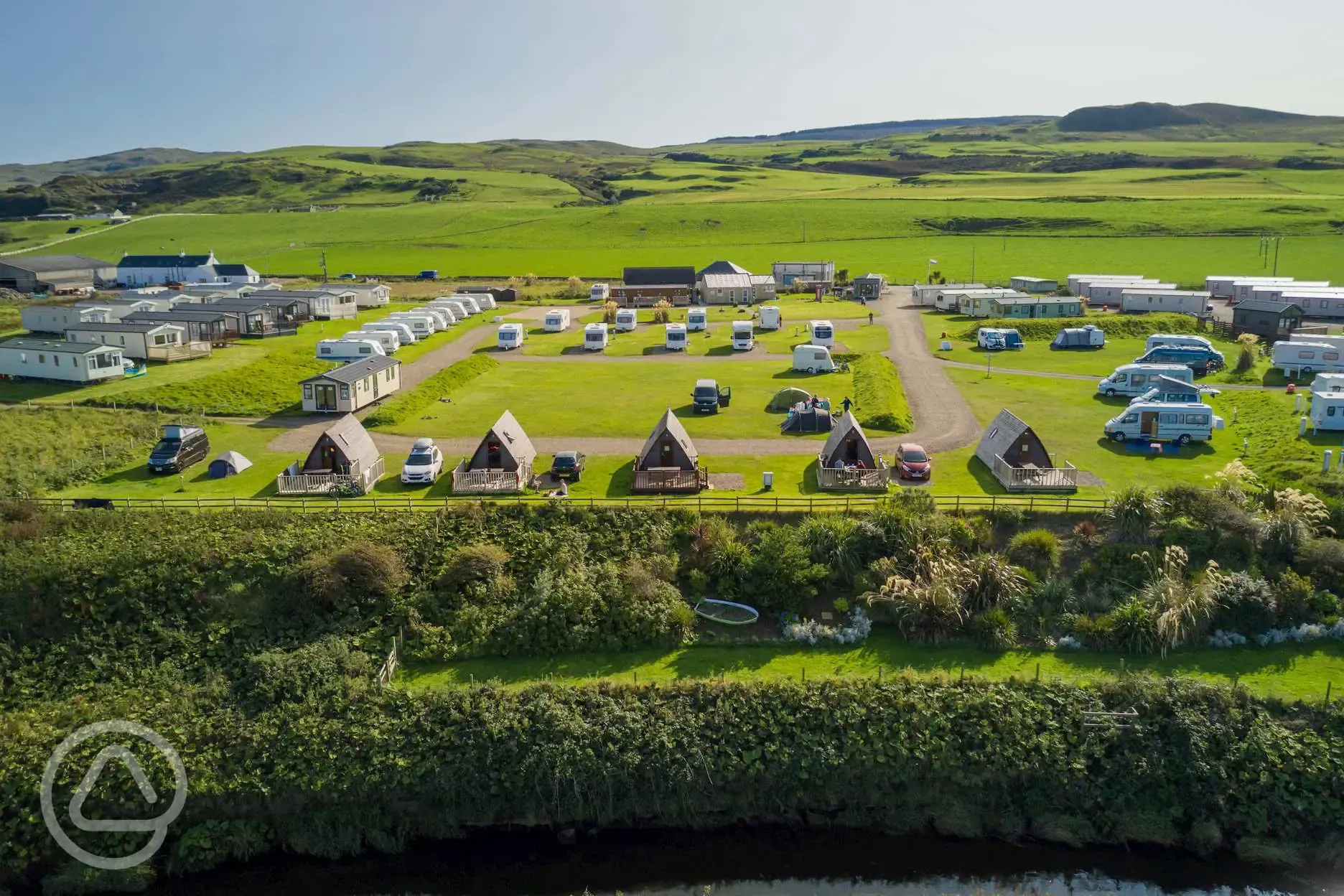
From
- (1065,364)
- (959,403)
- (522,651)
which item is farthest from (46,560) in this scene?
(1065,364)

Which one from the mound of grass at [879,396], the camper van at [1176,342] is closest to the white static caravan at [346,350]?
the mound of grass at [879,396]

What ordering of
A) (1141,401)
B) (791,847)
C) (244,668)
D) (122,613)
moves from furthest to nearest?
(1141,401) < (122,613) < (244,668) < (791,847)

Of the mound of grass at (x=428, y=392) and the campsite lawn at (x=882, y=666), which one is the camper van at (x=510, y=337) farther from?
the campsite lawn at (x=882, y=666)

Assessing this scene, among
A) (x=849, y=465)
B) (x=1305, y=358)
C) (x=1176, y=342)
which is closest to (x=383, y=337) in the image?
(x=849, y=465)

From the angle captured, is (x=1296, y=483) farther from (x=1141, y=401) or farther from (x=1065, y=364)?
(x=1065, y=364)
